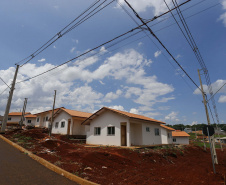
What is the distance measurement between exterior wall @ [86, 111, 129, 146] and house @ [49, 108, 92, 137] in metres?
4.76

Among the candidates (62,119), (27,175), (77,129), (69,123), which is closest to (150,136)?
(77,129)

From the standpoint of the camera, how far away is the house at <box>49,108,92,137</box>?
2389cm

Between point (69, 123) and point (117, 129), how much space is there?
11.1 metres

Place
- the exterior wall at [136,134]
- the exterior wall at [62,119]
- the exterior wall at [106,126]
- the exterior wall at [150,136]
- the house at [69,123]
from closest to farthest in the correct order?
the exterior wall at [106,126] < the exterior wall at [136,134] < the exterior wall at [150,136] < the house at [69,123] < the exterior wall at [62,119]

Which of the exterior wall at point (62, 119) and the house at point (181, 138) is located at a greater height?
the exterior wall at point (62, 119)

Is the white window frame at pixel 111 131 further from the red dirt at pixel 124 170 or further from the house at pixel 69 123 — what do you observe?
the house at pixel 69 123

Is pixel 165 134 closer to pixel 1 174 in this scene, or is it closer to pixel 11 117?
pixel 1 174

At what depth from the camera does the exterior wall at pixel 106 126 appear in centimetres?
1744

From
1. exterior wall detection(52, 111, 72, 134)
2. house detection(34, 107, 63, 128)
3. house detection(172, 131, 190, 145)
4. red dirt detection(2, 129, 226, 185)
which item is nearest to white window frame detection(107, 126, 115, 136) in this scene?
red dirt detection(2, 129, 226, 185)

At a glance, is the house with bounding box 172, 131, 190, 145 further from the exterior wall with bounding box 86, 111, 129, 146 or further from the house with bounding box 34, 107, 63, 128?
the house with bounding box 34, 107, 63, 128

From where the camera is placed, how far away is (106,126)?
1875 centimetres

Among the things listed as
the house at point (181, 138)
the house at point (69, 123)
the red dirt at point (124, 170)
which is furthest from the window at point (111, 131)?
the house at point (181, 138)

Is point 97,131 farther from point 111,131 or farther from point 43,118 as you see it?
point 43,118

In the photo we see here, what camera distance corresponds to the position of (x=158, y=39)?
7.49m
